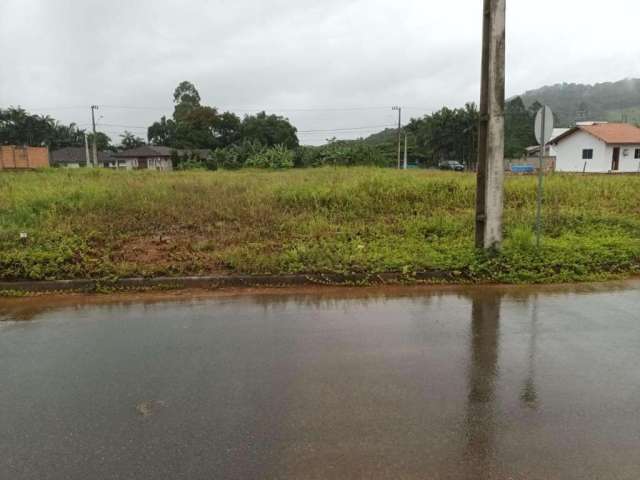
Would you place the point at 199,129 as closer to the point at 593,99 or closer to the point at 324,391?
the point at 324,391

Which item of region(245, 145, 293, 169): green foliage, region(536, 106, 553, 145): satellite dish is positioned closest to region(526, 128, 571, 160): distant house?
region(245, 145, 293, 169): green foliage

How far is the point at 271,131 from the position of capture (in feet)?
205

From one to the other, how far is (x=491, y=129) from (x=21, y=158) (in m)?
36.3

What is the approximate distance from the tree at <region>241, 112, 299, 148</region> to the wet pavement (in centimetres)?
5710

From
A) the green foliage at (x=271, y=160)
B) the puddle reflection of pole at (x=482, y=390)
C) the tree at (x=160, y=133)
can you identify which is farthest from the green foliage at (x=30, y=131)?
the puddle reflection of pole at (x=482, y=390)

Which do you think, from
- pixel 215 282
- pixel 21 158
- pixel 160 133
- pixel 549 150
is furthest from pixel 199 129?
pixel 215 282

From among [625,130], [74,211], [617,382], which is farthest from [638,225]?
[625,130]

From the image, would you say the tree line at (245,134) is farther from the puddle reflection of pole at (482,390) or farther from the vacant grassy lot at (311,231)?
the puddle reflection of pole at (482,390)

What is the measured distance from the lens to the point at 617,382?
12.3 feet

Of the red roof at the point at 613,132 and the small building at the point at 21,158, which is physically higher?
the red roof at the point at 613,132

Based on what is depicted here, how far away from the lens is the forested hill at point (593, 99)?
369ft

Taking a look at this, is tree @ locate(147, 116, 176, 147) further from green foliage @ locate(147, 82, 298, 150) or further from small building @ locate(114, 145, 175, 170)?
small building @ locate(114, 145, 175, 170)

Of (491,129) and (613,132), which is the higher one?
(613,132)

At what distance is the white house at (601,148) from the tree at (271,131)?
33403mm
